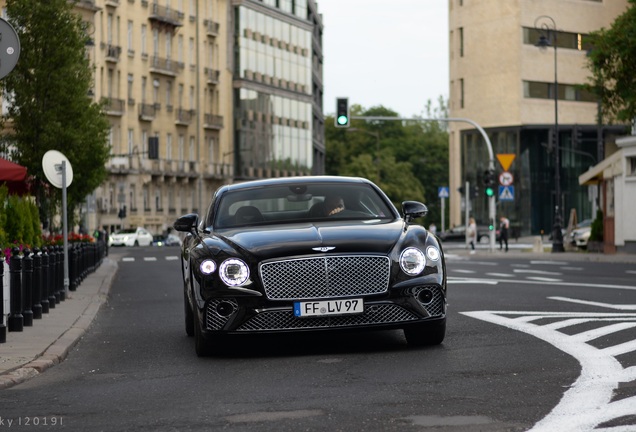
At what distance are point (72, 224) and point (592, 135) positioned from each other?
60.1 meters

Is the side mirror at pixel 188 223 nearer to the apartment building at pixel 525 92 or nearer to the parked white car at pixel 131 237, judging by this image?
the apartment building at pixel 525 92

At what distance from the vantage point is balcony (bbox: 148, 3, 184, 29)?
343ft

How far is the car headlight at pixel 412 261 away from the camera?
11.9 m

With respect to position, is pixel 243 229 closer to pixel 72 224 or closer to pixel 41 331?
pixel 41 331

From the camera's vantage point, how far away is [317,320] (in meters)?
11.8

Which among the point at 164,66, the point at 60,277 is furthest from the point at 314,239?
the point at 164,66

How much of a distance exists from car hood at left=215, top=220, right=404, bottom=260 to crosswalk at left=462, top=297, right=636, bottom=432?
5.58 ft

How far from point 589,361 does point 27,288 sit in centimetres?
799

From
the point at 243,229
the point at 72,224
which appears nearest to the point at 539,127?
the point at 72,224

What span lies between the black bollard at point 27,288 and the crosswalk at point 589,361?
495 centimetres

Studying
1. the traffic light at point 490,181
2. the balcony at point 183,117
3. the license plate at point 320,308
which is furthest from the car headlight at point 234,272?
the balcony at point 183,117

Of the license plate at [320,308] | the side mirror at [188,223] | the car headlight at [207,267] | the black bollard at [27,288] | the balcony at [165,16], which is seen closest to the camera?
the license plate at [320,308]

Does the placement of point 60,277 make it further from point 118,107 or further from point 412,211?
point 118,107

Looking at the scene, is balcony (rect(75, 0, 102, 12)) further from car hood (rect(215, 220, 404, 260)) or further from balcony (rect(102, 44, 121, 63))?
car hood (rect(215, 220, 404, 260))
